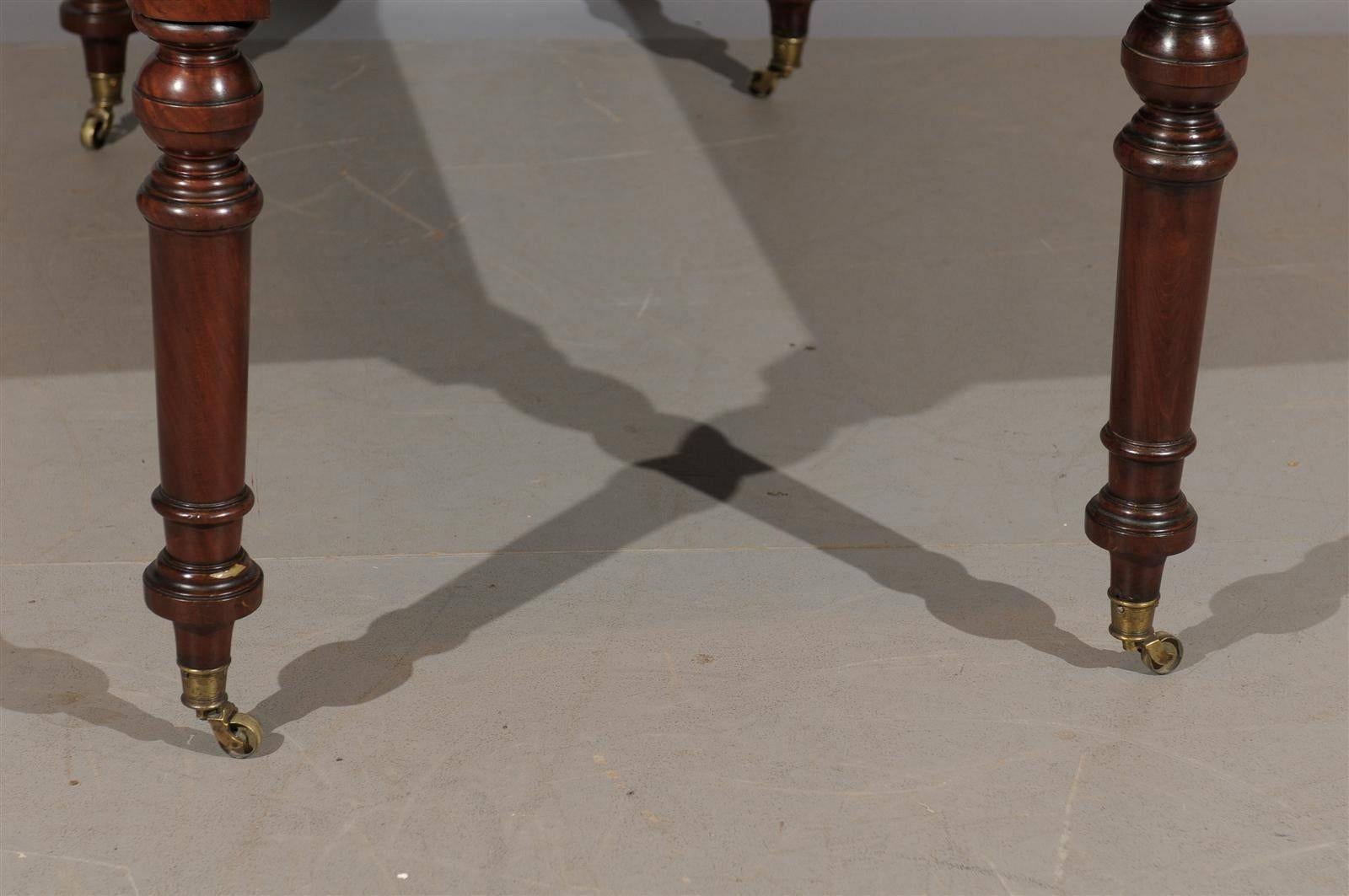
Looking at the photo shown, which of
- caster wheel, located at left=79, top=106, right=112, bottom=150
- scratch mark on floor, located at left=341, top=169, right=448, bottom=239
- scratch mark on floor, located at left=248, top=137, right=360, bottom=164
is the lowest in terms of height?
scratch mark on floor, located at left=248, top=137, right=360, bottom=164

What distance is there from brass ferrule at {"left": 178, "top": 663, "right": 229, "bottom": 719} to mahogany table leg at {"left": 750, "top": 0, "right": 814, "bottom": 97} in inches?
68.5

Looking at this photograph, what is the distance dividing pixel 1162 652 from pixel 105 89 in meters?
1.81

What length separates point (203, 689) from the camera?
1274 millimetres

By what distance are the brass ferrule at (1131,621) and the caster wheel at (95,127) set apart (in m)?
1.75

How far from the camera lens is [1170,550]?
1365 millimetres

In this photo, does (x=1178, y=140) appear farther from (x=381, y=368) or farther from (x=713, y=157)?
(x=713, y=157)

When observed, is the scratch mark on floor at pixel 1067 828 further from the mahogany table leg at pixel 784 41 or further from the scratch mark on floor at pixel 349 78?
the scratch mark on floor at pixel 349 78

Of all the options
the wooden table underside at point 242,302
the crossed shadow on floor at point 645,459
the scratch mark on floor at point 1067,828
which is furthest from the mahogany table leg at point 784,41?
the scratch mark on floor at point 1067,828

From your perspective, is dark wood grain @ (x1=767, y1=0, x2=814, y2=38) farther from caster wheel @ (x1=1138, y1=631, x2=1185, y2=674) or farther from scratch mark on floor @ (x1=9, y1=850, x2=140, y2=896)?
scratch mark on floor @ (x1=9, y1=850, x2=140, y2=896)

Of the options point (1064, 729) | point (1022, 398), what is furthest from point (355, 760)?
point (1022, 398)

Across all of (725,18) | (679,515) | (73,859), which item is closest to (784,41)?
(725,18)

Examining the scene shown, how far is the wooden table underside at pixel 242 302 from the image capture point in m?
1.10

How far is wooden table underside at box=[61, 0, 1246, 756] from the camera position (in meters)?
1.10

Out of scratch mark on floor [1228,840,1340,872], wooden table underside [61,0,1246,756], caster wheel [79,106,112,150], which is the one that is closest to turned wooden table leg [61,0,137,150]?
caster wheel [79,106,112,150]
